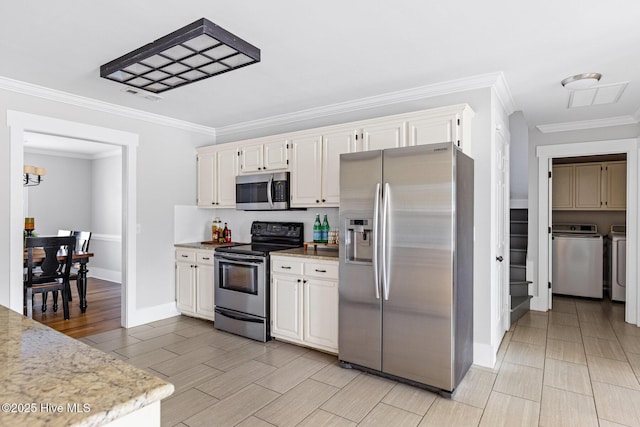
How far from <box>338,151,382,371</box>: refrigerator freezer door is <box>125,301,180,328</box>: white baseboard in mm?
2451

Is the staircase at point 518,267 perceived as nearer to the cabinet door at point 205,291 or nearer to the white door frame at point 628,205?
the white door frame at point 628,205

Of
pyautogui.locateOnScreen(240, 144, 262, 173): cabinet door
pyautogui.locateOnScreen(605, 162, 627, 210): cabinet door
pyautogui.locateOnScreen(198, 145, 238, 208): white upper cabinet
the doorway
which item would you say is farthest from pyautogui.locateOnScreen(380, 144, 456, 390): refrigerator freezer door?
the doorway

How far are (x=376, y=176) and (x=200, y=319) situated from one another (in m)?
2.89

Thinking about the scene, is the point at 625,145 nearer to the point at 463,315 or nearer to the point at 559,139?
the point at 559,139

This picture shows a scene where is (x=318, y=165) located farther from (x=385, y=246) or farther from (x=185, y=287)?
(x=185, y=287)

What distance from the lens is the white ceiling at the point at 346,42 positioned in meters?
2.09

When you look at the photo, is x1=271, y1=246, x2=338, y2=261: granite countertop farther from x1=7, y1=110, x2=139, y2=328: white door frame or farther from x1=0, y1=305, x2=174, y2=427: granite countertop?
x1=0, y1=305, x2=174, y2=427: granite countertop

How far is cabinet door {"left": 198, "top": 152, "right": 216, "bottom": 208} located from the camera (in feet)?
15.4

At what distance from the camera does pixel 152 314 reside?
435 cm

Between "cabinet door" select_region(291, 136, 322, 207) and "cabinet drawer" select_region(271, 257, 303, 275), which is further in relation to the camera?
"cabinet door" select_region(291, 136, 322, 207)

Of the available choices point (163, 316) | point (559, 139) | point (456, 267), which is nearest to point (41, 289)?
point (163, 316)

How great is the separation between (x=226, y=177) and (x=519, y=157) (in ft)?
13.2

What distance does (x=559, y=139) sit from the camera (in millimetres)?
4879

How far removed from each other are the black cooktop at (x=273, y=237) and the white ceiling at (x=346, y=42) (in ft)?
4.78
